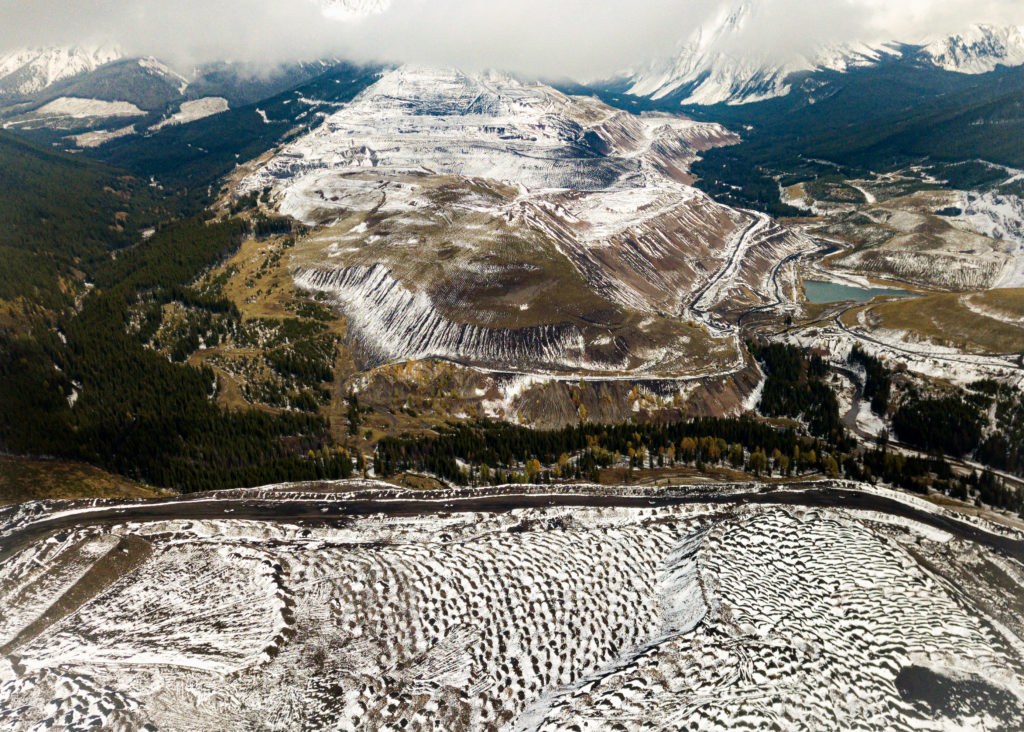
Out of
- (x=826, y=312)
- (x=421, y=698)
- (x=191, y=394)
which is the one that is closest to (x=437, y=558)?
(x=421, y=698)

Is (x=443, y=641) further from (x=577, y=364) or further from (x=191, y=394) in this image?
(x=191, y=394)

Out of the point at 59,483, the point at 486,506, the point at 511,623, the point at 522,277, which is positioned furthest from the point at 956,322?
the point at 59,483

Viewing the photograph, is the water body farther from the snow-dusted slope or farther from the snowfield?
the snowfield

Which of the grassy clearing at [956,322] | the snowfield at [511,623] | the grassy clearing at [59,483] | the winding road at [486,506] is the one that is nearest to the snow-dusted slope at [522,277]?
the grassy clearing at [956,322]

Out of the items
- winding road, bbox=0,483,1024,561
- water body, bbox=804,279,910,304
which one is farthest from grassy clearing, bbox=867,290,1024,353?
winding road, bbox=0,483,1024,561

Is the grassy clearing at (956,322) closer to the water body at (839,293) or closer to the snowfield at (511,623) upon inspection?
the water body at (839,293)
